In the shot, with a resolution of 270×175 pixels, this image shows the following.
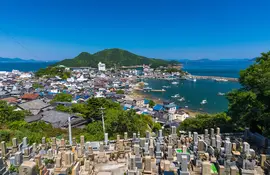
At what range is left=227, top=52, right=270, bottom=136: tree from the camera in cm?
1248

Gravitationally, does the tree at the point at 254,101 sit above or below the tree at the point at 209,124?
above

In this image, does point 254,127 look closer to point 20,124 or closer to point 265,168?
point 265,168

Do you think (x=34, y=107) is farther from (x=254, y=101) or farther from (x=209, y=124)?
(x=254, y=101)

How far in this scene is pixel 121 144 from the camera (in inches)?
439

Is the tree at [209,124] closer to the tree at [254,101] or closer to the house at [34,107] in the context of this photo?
the tree at [254,101]

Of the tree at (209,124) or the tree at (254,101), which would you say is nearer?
the tree at (254,101)

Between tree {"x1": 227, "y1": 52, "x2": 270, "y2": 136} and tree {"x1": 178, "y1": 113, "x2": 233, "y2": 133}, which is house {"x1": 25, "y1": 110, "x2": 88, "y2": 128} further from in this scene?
tree {"x1": 227, "y1": 52, "x2": 270, "y2": 136}

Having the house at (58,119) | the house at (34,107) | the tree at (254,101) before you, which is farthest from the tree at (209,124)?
the house at (34,107)

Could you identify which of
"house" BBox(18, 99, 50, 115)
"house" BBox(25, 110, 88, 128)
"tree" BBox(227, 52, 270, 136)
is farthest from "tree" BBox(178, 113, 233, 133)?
"house" BBox(18, 99, 50, 115)

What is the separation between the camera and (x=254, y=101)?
12.6 m

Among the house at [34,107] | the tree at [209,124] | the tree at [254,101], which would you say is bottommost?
the house at [34,107]

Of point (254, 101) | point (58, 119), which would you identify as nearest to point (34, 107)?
point (58, 119)

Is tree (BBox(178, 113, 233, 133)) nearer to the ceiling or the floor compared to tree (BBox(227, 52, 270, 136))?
nearer to the floor

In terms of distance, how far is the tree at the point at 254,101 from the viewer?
12484 millimetres
